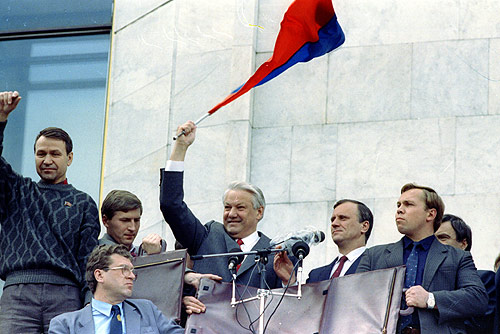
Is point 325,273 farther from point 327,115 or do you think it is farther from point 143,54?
Result: point 143,54

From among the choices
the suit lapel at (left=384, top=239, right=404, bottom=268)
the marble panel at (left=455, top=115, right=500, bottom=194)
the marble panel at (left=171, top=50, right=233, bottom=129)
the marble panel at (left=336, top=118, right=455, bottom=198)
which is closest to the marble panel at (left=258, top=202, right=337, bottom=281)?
the marble panel at (left=336, top=118, right=455, bottom=198)

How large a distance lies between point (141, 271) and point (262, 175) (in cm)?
362

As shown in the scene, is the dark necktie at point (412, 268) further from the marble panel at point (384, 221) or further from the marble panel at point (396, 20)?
the marble panel at point (396, 20)

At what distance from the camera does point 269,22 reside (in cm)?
1313

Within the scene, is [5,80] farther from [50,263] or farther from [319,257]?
[50,263]

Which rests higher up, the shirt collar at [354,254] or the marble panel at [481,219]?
the marble panel at [481,219]

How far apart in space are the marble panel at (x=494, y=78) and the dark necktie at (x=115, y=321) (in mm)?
5131

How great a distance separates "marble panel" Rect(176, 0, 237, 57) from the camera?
1329 cm

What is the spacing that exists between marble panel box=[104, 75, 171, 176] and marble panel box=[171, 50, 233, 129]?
0.45 feet

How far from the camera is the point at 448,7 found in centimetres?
1266

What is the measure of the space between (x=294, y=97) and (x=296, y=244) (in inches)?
180

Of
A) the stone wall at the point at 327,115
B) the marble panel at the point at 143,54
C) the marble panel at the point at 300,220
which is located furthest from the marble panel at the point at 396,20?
the marble panel at the point at 143,54

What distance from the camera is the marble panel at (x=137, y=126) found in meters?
13.1

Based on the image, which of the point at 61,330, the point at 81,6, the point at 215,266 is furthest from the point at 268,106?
the point at 61,330
